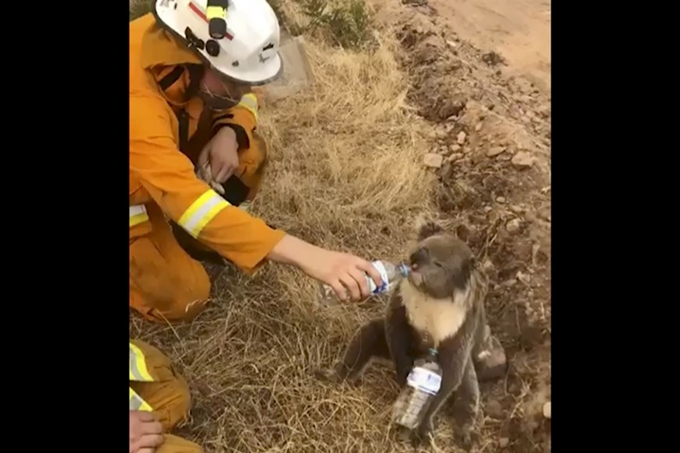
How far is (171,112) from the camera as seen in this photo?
187 centimetres

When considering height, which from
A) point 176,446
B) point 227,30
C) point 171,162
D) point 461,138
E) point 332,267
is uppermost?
point 227,30

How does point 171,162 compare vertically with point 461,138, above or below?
below

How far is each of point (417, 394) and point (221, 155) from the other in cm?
72

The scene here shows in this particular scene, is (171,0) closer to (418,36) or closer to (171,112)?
(171,112)

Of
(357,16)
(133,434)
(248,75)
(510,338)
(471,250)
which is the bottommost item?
(133,434)

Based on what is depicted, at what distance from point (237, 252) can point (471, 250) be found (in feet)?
1.76

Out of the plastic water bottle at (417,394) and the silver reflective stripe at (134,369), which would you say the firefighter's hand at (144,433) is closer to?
the silver reflective stripe at (134,369)

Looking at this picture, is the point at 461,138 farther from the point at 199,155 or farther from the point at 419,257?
the point at 199,155

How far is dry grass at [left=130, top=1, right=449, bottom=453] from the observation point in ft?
6.05

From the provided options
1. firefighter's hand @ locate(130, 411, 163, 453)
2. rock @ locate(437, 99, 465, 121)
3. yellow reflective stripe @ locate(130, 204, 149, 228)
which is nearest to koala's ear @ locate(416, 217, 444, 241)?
rock @ locate(437, 99, 465, 121)

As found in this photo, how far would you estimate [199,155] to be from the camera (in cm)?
191

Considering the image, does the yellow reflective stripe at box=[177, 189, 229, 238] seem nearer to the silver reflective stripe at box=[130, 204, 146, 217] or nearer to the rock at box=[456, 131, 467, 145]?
the silver reflective stripe at box=[130, 204, 146, 217]

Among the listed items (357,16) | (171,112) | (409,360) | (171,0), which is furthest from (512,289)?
(171,0)

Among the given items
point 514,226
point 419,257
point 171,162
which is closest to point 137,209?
point 171,162
